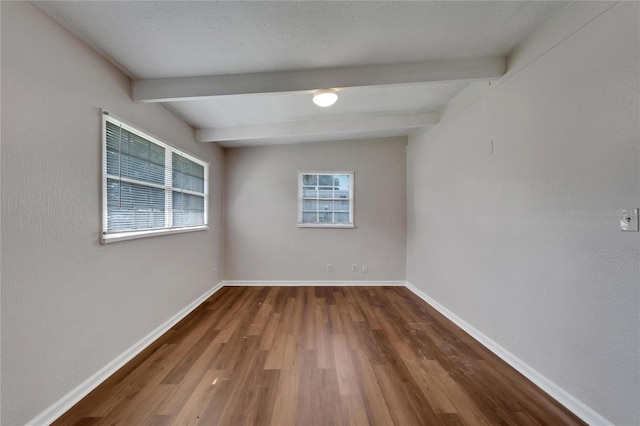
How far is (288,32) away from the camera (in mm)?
1650

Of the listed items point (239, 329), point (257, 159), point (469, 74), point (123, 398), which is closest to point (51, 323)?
point (123, 398)

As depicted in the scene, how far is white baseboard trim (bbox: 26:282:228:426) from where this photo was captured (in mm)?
1436

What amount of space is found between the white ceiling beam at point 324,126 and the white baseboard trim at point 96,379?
2383 millimetres

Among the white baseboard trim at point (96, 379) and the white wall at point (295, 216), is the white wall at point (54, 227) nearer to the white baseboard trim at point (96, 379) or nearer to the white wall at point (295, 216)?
the white baseboard trim at point (96, 379)

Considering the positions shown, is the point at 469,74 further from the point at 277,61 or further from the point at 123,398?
the point at 123,398

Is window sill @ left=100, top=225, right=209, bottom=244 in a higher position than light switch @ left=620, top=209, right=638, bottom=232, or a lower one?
lower

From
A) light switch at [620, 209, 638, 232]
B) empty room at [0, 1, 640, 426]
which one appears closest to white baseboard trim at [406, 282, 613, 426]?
empty room at [0, 1, 640, 426]

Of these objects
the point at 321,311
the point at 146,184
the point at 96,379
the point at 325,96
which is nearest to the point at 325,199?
the point at 321,311

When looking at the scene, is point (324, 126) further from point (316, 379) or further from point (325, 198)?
point (316, 379)

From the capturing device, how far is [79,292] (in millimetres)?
1652

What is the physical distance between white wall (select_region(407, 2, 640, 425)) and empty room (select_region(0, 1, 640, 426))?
0.01 m

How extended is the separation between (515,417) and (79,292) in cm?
295

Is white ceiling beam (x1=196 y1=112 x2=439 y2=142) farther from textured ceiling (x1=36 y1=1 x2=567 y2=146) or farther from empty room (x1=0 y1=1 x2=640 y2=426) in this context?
textured ceiling (x1=36 y1=1 x2=567 y2=146)

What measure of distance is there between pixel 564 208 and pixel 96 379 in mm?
3493
